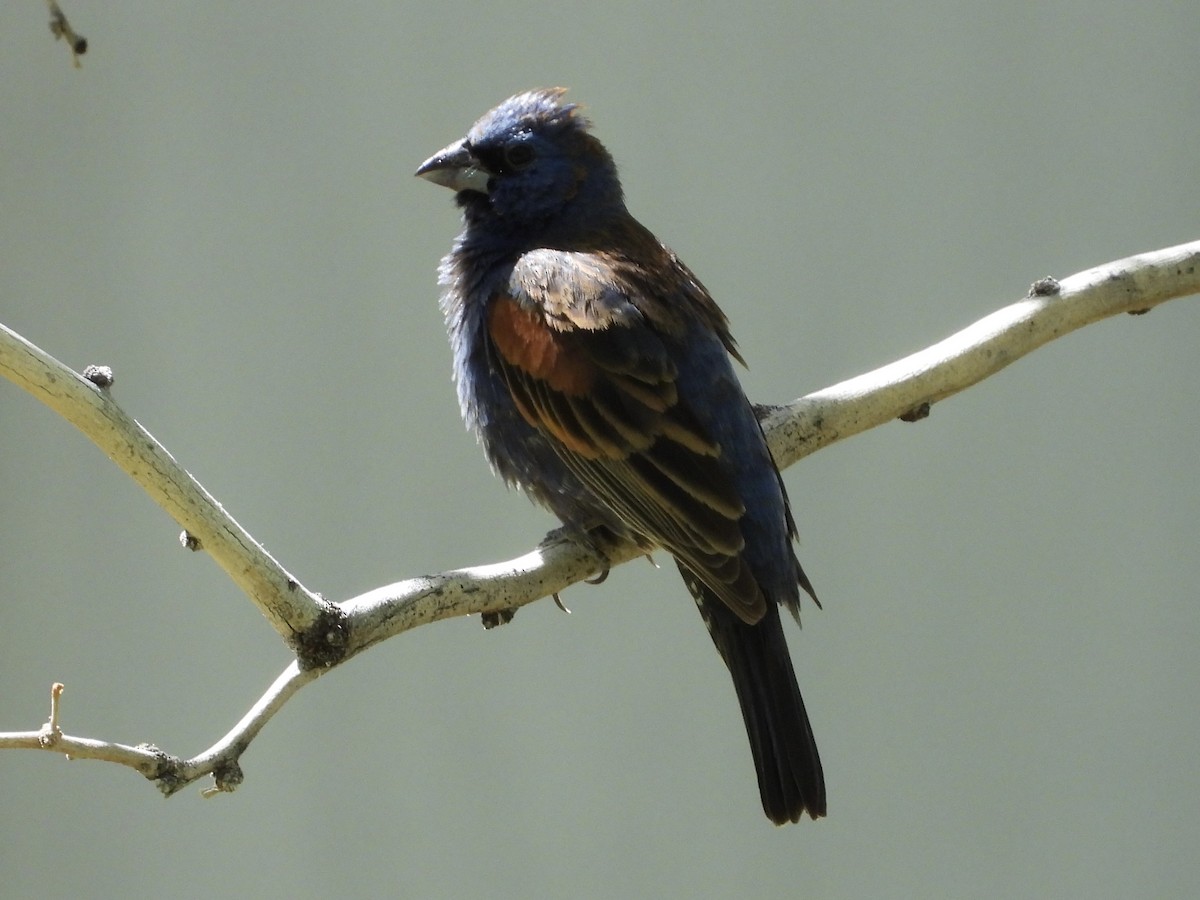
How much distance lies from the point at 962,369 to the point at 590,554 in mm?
1027

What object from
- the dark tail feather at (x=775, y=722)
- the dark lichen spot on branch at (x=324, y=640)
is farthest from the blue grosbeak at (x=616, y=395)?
the dark lichen spot on branch at (x=324, y=640)

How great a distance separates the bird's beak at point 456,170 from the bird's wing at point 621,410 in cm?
45

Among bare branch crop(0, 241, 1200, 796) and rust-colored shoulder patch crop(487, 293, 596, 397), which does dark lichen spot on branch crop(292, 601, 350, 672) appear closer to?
bare branch crop(0, 241, 1200, 796)

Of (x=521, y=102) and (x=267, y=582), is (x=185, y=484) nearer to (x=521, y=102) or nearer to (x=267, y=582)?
(x=267, y=582)

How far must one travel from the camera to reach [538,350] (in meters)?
3.15

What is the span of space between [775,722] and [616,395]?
2.76ft

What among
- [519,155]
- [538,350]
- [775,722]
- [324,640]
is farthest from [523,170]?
[324,640]

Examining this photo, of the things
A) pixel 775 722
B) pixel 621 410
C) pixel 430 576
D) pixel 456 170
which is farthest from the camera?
pixel 456 170

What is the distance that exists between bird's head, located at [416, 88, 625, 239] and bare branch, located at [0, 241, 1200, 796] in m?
0.85

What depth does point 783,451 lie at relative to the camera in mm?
3312

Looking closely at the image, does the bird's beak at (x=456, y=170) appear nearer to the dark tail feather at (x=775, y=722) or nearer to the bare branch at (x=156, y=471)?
the dark tail feather at (x=775, y=722)

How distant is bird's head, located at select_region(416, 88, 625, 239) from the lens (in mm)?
3602

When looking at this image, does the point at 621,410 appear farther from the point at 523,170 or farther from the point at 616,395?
the point at 523,170

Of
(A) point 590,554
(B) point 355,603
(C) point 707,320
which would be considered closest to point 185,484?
(B) point 355,603
